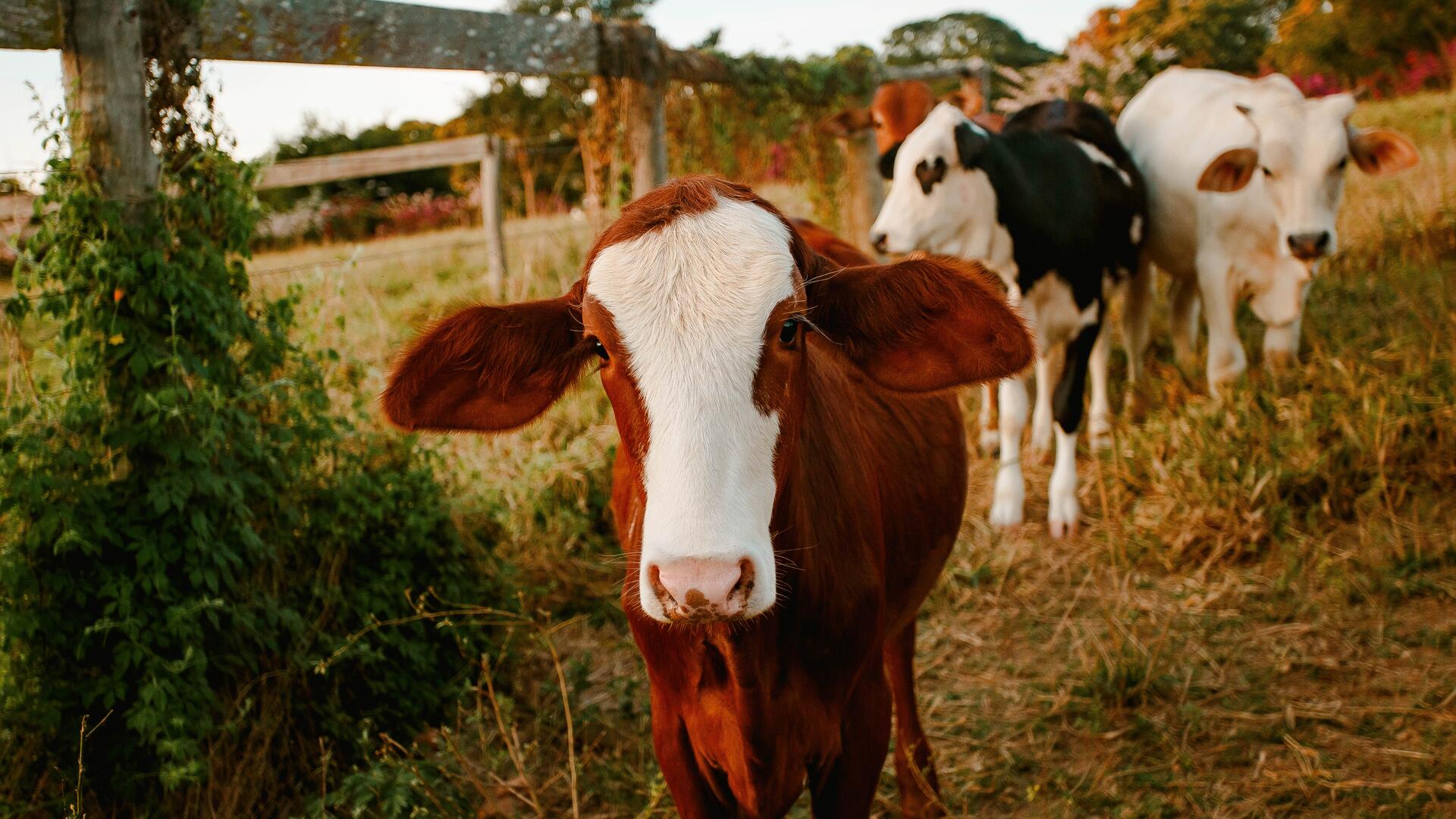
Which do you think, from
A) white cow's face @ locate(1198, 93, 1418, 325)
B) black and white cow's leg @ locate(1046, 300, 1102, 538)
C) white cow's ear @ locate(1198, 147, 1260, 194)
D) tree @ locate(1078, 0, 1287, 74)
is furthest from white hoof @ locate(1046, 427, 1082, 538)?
tree @ locate(1078, 0, 1287, 74)

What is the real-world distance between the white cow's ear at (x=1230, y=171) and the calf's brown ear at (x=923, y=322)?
11.8ft

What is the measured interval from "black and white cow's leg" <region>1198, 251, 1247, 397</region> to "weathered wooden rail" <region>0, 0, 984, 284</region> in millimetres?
2994

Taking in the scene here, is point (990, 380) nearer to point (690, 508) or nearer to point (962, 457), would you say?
point (690, 508)

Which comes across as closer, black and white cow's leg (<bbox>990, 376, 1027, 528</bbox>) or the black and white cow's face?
the black and white cow's face

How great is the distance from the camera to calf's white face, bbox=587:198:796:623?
1637 mm

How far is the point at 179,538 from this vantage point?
2.99 m

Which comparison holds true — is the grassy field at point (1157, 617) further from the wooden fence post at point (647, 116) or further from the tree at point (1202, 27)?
the tree at point (1202, 27)

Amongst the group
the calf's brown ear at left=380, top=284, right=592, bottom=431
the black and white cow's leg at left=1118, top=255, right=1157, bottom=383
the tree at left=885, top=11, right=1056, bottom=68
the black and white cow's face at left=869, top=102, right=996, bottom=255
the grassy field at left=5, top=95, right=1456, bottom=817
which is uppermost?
the tree at left=885, top=11, right=1056, bottom=68

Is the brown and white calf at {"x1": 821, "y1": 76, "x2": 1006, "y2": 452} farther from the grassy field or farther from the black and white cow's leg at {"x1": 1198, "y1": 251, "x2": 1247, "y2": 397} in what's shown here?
the black and white cow's leg at {"x1": 1198, "y1": 251, "x2": 1247, "y2": 397}

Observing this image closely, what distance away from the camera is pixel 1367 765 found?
3182 mm

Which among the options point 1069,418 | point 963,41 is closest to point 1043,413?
point 1069,418

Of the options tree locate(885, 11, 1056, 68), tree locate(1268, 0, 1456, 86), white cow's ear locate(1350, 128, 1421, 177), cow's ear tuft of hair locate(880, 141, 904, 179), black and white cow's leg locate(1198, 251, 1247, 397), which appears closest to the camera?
white cow's ear locate(1350, 128, 1421, 177)

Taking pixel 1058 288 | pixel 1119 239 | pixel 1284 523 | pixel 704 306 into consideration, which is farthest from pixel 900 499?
pixel 1119 239

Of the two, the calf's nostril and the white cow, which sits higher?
the white cow
